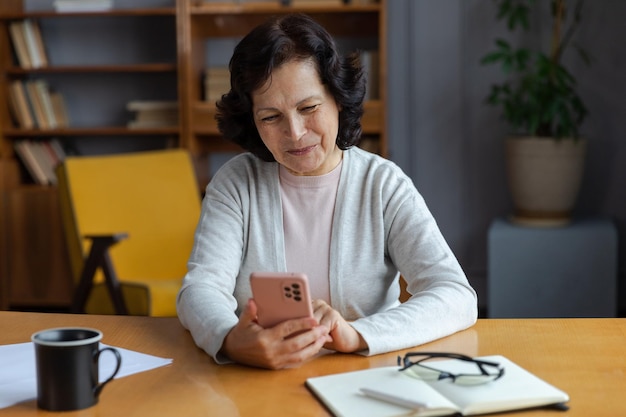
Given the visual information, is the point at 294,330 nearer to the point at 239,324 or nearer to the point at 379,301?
the point at 239,324

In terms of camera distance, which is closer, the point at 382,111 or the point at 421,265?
the point at 421,265

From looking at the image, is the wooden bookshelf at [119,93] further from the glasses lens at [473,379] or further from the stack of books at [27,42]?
the glasses lens at [473,379]

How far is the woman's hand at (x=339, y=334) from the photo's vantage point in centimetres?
144

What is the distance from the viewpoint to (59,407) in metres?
1.21

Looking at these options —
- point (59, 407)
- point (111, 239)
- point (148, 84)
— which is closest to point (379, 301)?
point (59, 407)

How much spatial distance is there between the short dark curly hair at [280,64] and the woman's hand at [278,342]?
20.5 inches

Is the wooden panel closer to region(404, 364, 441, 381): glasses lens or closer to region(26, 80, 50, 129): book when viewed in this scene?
region(26, 80, 50, 129): book

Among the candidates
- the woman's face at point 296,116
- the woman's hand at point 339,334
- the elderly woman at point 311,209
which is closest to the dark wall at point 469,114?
the elderly woman at point 311,209

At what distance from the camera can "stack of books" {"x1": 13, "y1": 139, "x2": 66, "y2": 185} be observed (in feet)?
14.9

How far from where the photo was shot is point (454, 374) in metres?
1.26

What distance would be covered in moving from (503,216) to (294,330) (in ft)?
10.7

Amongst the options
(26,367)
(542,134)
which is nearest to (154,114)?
(542,134)

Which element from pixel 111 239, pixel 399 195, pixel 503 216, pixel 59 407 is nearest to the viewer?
pixel 59 407

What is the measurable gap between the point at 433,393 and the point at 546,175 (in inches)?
117
